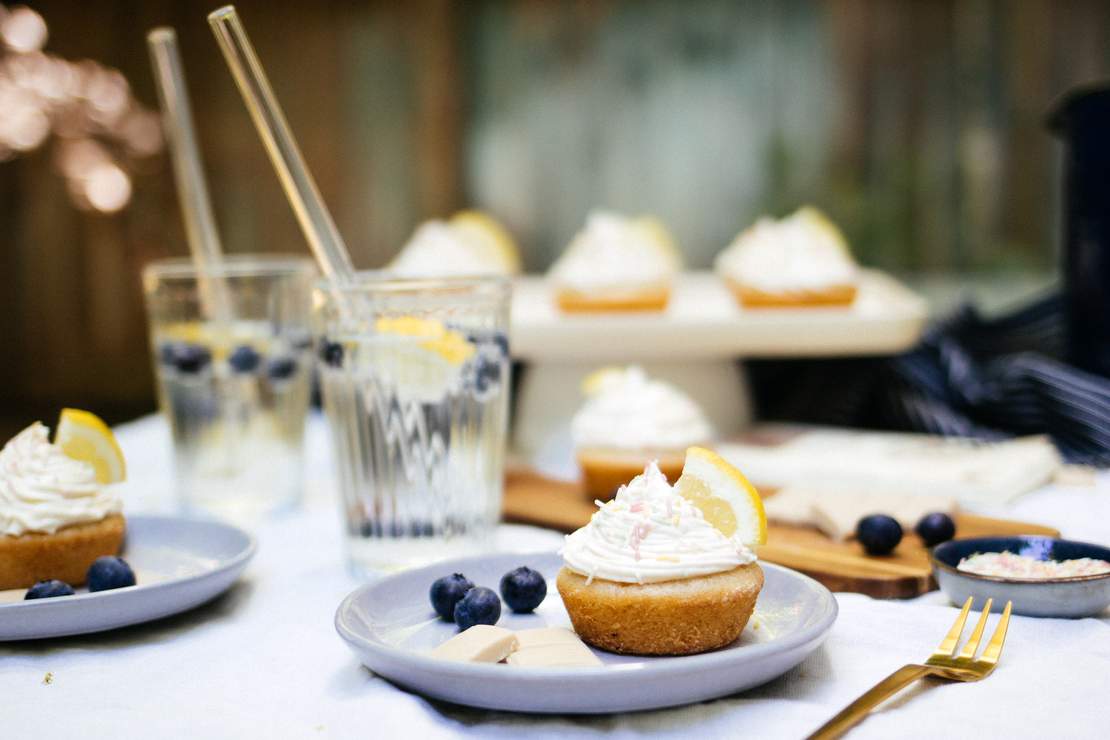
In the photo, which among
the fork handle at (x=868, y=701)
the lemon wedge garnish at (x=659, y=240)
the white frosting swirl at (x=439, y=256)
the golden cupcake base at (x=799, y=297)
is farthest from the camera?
the lemon wedge garnish at (x=659, y=240)

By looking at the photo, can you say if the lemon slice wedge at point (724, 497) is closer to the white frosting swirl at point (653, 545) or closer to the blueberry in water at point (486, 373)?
the white frosting swirl at point (653, 545)

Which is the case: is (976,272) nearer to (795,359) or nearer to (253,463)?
(795,359)

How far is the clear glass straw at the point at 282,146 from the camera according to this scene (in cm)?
123

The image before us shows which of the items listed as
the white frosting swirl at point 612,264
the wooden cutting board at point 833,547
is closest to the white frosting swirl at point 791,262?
the white frosting swirl at point 612,264

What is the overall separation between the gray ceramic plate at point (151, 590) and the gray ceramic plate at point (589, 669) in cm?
18

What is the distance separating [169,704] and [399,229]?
4333mm

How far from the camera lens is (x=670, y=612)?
2.84ft

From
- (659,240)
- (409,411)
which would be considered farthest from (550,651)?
(659,240)

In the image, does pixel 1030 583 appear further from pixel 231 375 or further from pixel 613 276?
pixel 613 276

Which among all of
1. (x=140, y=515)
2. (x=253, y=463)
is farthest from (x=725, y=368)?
(x=140, y=515)

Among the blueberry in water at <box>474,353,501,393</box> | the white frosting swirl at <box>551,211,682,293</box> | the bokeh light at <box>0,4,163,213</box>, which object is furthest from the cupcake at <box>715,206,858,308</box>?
the bokeh light at <box>0,4,163,213</box>

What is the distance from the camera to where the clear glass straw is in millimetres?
1231

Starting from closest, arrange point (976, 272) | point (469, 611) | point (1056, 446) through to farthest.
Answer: point (469, 611) < point (1056, 446) < point (976, 272)

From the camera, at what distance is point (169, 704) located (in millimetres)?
865
